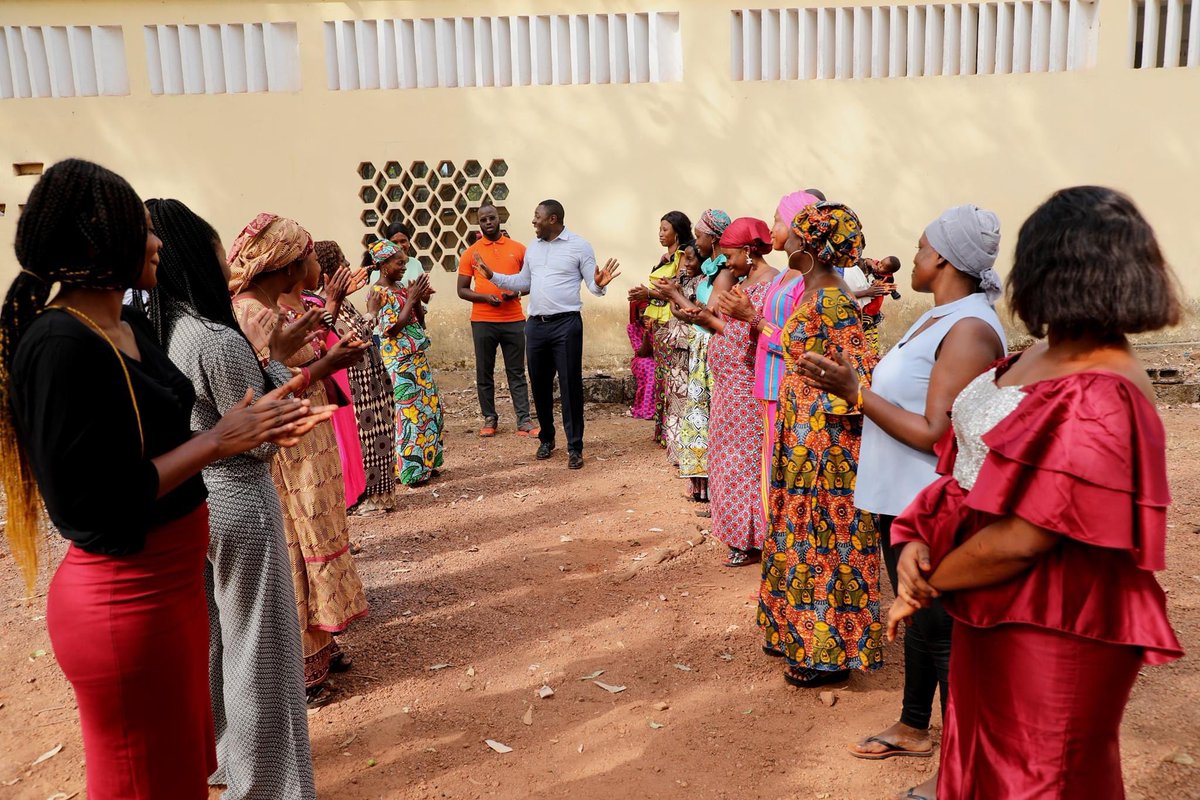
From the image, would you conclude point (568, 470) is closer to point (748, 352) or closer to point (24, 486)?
point (748, 352)

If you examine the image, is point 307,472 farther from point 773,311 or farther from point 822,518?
point 773,311

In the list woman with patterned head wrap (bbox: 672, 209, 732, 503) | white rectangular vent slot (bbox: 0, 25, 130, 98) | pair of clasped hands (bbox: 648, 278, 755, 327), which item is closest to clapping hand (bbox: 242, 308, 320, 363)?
pair of clasped hands (bbox: 648, 278, 755, 327)

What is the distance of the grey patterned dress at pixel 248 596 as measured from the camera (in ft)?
9.45

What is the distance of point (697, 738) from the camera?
369cm

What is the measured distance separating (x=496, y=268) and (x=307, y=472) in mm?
5003

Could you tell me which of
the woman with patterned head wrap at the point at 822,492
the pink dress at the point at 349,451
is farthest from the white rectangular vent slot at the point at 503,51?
the woman with patterned head wrap at the point at 822,492

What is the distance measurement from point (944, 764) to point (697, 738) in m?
1.52

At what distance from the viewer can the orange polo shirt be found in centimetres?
866

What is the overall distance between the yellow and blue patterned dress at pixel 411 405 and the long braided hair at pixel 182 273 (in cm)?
442

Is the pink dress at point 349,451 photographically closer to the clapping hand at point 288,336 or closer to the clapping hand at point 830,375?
the clapping hand at point 288,336

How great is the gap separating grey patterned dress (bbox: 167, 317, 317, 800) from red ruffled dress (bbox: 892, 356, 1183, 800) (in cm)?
197

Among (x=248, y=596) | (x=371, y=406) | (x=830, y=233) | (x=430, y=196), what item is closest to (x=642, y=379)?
(x=430, y=196)

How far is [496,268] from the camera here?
866 centimetres

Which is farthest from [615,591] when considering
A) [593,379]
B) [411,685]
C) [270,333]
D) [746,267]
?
[593,379]
